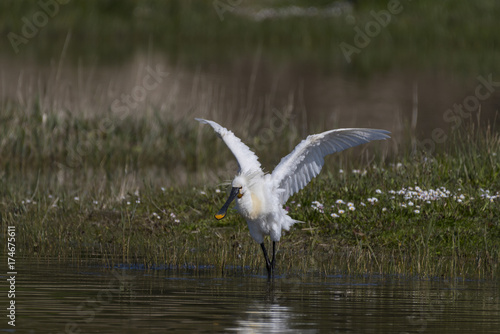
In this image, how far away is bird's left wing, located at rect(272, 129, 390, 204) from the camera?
30.5 feet

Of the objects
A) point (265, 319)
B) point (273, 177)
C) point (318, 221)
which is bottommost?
point (265, 319)

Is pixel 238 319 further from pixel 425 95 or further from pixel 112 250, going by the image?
pixel 425 95

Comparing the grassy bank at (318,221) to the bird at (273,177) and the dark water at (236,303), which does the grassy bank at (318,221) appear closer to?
the bird at (273,177)

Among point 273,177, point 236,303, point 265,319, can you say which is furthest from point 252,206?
point 265,319

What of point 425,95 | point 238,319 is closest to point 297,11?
point 425,95

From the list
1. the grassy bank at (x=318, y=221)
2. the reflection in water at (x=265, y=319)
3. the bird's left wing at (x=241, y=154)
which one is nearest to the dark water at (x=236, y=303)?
the reflection in water at (x=265, y=319)

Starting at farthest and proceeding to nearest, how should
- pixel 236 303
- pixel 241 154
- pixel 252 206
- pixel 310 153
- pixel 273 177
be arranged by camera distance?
pixel 241 154 → pixel 310 153 → pixel 273 177 → pixel 252 206 → pixel 236 303

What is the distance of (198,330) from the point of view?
6.63 m

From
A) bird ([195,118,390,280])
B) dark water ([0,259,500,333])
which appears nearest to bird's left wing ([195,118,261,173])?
bird ([195,118,390,280])

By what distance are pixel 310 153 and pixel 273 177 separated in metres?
0.46

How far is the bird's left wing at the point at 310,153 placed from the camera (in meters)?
9.30

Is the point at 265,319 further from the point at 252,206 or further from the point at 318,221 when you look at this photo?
the point at 318,221

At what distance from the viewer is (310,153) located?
31.8 ft

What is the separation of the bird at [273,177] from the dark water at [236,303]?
1.95 ft
